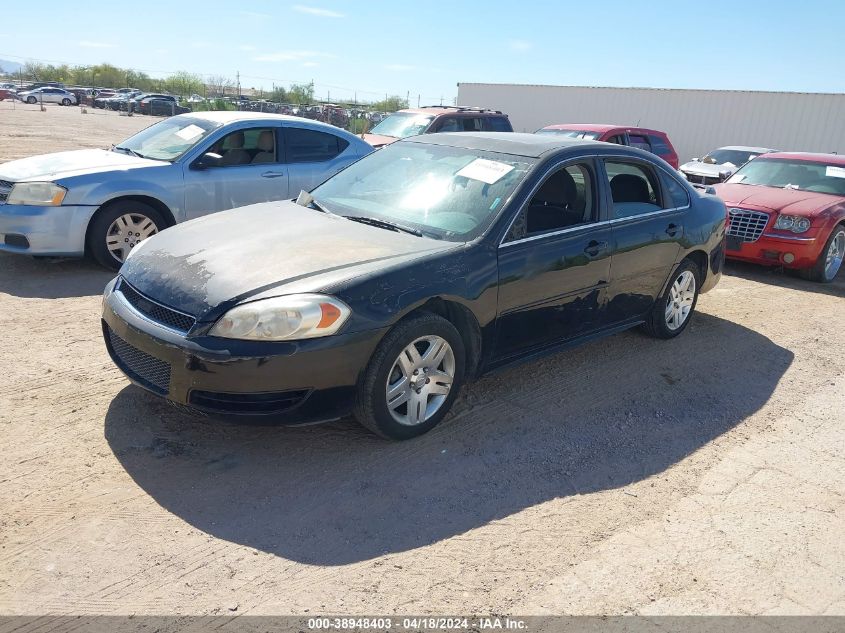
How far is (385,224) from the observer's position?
4281mm

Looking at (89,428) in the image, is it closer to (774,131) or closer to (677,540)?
(677,540)

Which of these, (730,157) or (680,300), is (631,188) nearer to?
(680,300)

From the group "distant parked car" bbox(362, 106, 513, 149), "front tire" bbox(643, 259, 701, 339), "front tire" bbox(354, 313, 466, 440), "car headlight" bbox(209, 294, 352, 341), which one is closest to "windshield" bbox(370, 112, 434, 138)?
"distant parked car" bbox(362, 106, 513, 149)

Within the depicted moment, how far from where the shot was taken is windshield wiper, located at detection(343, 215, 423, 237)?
13.6 feet

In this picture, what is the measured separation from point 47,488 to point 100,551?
597 mm

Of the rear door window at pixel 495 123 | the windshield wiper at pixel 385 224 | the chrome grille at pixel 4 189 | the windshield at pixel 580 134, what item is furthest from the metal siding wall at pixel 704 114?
the chrome grille at pixel 4 189

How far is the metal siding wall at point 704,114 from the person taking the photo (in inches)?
917

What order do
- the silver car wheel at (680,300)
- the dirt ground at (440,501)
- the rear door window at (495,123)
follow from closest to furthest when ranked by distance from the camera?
the dirt ground at (440,501) < the silver car wheel at (680,300) < the rear door window at (495,123)

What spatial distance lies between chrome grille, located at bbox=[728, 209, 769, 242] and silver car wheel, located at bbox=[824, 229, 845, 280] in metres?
0.82

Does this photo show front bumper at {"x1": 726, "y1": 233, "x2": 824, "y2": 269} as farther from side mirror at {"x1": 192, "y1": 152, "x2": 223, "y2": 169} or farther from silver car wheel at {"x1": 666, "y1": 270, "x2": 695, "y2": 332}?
side mirror at {"x1": 192, "y1": 152, "x2": 223, "y2": 169}

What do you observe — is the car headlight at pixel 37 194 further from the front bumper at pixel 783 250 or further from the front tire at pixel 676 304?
the front bumper at pixel 783 250

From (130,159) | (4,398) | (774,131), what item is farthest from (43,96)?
(4,398)

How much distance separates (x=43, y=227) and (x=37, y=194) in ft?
1.05

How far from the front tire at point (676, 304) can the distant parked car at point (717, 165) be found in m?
7.37
